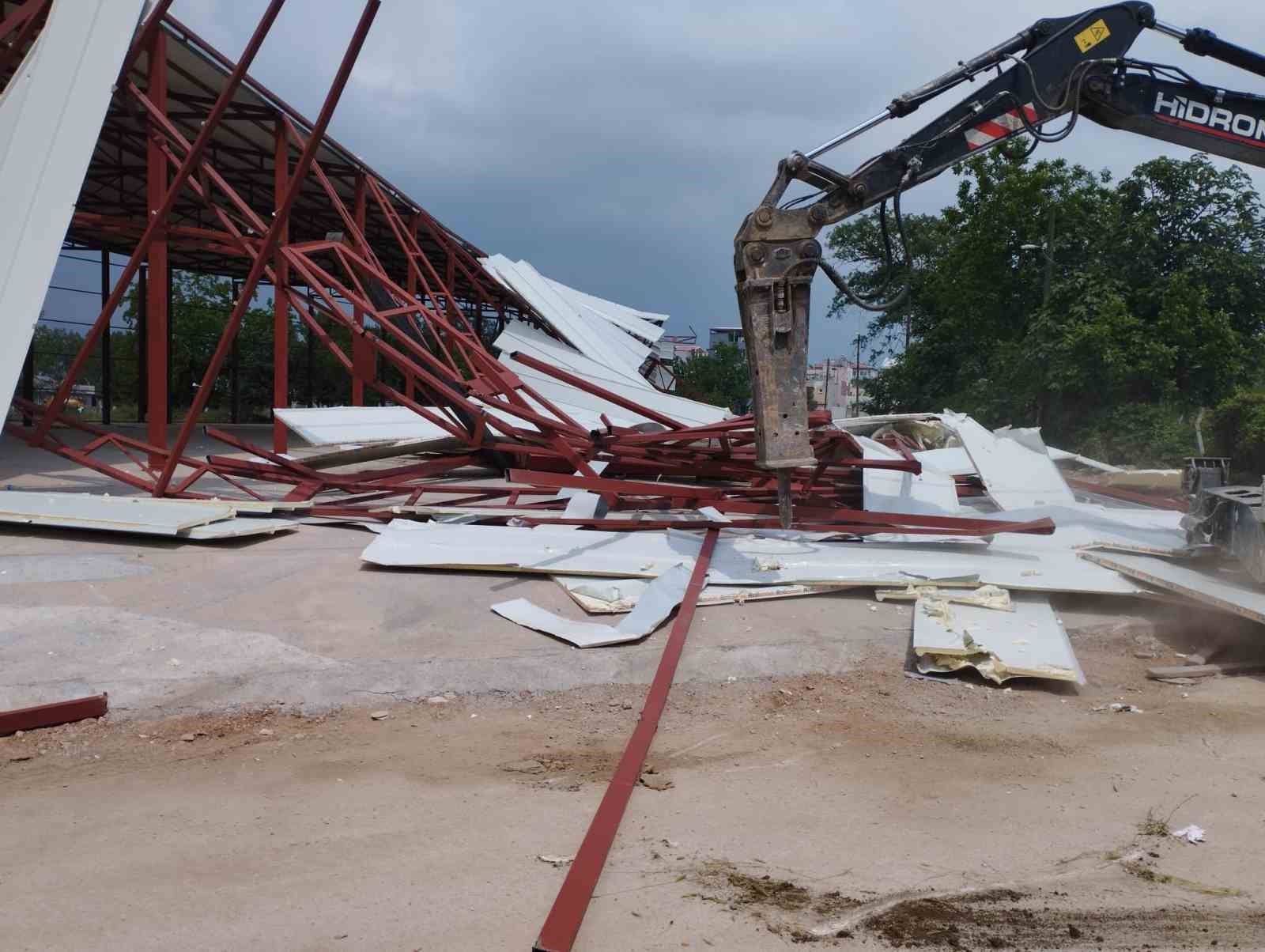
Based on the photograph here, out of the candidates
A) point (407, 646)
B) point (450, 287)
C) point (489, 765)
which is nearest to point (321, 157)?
point (450, 287)

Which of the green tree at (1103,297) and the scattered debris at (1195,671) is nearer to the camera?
the scattered debris at (1195,671)

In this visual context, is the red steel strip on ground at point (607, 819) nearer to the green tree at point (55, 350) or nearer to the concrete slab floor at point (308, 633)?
the concrete slab floor at point (308, 633)

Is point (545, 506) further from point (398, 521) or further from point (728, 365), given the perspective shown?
point (728, 365)

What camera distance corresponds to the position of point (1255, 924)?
3105 millimetres

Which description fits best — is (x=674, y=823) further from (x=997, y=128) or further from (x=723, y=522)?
(x=997, y=128)

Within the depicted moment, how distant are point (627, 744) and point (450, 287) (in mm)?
21896

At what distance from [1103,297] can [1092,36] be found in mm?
16310

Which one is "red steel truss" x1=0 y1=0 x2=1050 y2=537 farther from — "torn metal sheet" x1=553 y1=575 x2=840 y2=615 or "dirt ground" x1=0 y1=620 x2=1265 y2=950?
"dirt ground" x1=0 y1=620 x2=1265 y2=950

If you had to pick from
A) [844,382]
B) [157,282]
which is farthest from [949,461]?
[844,382]

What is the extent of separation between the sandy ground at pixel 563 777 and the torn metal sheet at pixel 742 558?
0.77 ft

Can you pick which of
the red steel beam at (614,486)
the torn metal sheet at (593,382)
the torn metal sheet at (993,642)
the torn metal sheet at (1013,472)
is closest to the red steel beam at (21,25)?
the red steel beam at (614,486)

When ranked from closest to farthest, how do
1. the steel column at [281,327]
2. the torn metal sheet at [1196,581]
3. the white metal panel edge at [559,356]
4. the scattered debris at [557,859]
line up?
the scattered debris at [557,859]
the torn metal sheet at [1196,581]
the steel column at [281,327]
the white metal panel edge at [559,356]

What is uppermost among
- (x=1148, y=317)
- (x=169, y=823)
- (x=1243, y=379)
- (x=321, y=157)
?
(x=321, y=157)

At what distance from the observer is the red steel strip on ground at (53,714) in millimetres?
4781
